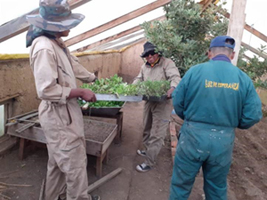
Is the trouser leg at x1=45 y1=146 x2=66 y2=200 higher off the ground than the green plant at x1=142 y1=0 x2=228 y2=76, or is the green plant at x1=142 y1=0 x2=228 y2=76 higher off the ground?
the green plant at x1=142 y1=0 x2=228 y2=76

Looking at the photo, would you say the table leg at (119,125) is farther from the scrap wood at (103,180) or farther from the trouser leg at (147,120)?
the scrap wood at (103,180)

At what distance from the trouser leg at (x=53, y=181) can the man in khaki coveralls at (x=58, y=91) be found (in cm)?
1

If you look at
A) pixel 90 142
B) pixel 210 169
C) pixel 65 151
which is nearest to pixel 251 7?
pixel 210 169

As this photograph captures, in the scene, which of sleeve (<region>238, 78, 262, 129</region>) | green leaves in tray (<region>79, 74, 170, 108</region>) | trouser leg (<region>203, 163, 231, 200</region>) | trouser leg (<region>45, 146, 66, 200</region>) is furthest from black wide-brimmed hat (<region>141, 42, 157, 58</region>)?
trouser leg (<region>45, 146, 66, 200</region>)

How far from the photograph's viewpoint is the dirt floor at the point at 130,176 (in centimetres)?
297

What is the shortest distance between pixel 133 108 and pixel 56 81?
537 cm

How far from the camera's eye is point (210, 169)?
7.55 ft

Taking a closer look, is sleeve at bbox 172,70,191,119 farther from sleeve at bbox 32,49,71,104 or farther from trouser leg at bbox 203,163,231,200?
sleeve at bbox 32,49,71,104

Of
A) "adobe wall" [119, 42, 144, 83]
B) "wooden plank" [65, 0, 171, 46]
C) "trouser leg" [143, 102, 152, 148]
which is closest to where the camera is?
"trouser leg" [143, 102, 152, 148]

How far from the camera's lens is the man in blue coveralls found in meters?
2.11

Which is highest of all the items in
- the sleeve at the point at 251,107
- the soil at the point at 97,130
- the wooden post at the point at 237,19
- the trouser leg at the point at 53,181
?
the wooden post at the point at 237,19

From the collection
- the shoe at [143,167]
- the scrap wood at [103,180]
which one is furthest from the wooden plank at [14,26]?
the shoe at [143,167]

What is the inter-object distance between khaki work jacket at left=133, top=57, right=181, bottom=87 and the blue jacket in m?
1.08

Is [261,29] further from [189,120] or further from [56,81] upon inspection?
[56,81]
